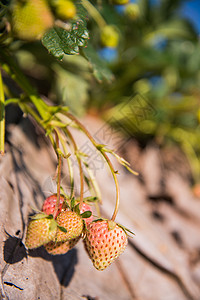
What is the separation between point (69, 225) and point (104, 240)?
9 cm

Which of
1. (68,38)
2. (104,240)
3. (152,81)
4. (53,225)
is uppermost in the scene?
(68,38)

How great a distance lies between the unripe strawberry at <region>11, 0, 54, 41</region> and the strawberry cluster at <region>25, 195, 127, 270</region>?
0.37 meters

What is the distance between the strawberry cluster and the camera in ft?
1.78

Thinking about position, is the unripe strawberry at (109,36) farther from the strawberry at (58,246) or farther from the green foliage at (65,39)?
the strawberry at (58,246)

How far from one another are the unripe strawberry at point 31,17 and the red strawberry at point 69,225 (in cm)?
39


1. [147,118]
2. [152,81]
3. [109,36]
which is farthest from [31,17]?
[152,81]

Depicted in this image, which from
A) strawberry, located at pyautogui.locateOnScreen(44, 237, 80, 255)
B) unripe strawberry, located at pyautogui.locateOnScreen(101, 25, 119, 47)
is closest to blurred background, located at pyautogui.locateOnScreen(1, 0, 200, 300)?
unripe strawberry, located at pyautogui.locateOnScreen(101, 25, 119, 47)

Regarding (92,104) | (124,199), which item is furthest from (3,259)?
(92,104)

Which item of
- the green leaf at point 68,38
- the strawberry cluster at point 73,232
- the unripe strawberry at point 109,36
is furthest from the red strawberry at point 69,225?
the unripe strawberry at point 109,36

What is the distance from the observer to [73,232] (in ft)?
1.78

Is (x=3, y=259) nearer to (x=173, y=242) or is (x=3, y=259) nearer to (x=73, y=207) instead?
(x=73, y=207)

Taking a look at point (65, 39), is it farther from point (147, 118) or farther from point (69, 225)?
point (147, 118)

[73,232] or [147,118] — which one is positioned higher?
[73,232]

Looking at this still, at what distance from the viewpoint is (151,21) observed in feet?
6.69
